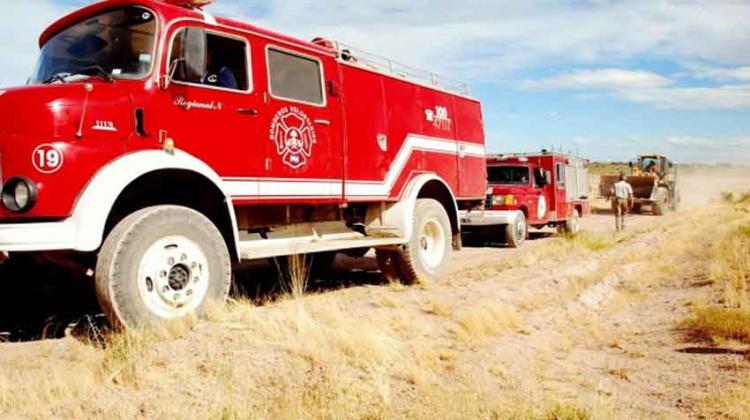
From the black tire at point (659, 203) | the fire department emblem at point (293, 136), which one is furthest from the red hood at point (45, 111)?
the black tire at point (659, 203)

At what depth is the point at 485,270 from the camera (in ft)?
33.0

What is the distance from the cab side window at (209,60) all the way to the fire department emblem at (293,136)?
1.71 feet

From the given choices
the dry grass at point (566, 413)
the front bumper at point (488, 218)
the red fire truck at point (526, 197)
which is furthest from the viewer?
the red fire truck at point (526, 197)

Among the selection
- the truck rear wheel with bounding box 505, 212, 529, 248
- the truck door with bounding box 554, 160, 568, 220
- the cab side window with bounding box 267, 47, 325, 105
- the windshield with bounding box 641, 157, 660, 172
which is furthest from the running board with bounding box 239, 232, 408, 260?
the windshield with bounding box 641, 157, 660, 172

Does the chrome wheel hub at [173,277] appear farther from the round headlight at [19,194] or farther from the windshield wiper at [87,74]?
the windshield wiper at [87,74]

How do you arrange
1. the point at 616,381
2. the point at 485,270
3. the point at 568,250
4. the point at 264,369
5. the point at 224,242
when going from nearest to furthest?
the point at 264,369, the point at 616,381, the point at 224,242, the point at 485,270, the point at 568,250

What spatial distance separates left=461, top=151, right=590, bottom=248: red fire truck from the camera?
1505cm

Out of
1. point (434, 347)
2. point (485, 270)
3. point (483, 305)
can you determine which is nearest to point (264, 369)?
point (434, 347)

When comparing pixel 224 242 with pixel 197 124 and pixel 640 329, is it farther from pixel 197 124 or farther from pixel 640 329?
pixel 640 329

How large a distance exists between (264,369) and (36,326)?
10.4 ft

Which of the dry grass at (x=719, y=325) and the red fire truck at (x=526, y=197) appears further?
the red fire truck at (x=526, y=197)

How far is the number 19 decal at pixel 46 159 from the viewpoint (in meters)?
4.73

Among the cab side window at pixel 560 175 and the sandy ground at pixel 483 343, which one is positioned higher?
the cab side window at pixel 560 175

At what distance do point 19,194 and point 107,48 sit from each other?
161 centimetres
